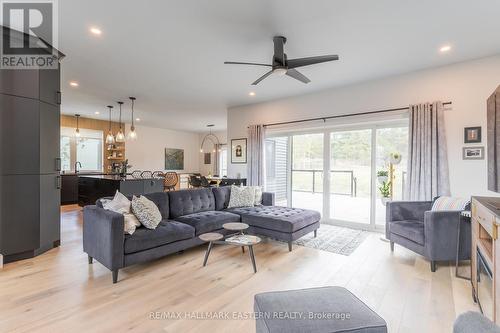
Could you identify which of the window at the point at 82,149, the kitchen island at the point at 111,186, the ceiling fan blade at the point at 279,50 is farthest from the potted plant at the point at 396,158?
the window at the point at 82,149

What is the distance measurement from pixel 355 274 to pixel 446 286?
839 millimetres

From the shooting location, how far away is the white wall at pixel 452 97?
3.34m

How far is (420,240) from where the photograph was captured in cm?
289

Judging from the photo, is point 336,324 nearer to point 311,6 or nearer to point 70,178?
point 311,6

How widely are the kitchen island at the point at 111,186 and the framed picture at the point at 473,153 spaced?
222 inches

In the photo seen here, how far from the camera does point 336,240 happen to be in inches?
153

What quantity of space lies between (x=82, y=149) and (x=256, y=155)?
19.5 ft

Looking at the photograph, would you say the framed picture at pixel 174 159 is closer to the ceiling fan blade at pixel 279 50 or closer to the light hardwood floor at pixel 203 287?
the light hardwood floor at pixel 203 287

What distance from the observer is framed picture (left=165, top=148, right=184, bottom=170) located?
9977mm

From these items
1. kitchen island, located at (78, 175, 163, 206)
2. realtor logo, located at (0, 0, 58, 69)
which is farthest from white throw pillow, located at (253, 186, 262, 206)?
realtor logo, located at (0, 0, 58, 69)

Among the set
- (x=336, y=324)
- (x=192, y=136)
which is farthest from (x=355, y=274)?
(x=192, y=136)

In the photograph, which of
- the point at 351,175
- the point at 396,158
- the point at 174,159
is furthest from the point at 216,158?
the point at 396,158

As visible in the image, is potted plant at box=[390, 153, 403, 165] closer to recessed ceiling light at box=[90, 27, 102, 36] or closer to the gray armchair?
the gray armchair

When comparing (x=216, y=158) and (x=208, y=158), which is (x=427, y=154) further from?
(x=208, y=158)
